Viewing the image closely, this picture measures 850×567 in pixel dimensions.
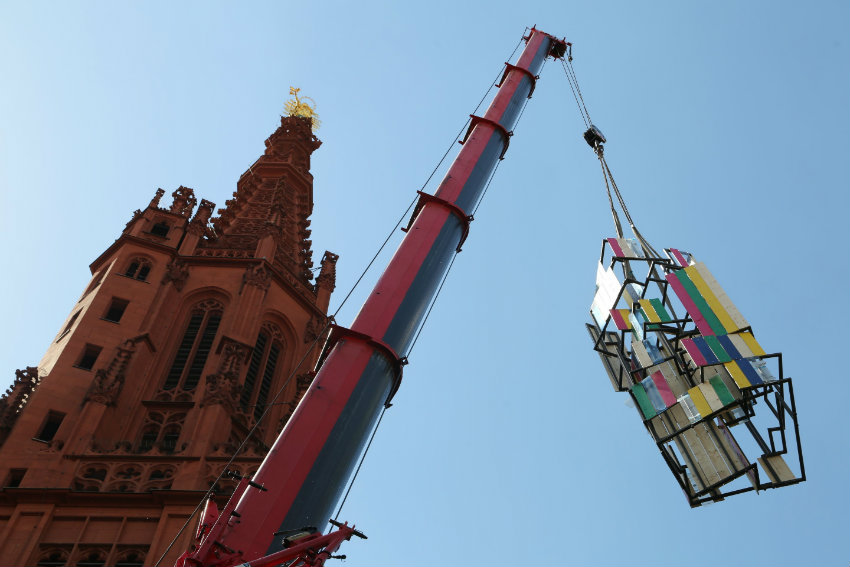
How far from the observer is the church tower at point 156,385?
97.9ft

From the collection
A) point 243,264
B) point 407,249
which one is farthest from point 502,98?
point 243,264

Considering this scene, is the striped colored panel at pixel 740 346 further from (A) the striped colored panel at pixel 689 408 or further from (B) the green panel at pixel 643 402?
(B) the green panel at pixel 643 402

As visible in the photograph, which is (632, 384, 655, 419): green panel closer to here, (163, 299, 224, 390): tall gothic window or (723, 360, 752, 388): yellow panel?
(723, 360, 752, 388): yellow panel

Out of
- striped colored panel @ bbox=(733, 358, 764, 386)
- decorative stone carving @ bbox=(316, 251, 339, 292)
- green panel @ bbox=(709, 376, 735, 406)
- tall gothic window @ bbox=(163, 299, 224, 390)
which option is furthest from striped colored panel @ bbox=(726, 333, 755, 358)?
decorative stone carving @ bbox=(316, 251, 339, 292)

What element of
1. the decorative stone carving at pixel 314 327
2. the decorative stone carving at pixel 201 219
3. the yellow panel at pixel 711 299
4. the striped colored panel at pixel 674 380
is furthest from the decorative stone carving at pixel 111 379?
the yellow panel at pixel 711 299

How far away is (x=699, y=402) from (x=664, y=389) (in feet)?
3.89

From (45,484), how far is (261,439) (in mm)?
8980

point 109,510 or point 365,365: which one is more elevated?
point 365,365

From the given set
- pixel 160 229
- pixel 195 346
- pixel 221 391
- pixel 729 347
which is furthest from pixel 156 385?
pixel 729 347

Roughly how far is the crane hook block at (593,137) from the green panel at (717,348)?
13.1 metres

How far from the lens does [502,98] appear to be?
26.9 m

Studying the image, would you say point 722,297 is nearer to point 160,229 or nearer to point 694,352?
point 694,352

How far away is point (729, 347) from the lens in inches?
794

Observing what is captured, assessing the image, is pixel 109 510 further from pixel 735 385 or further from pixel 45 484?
pixel 735 385
